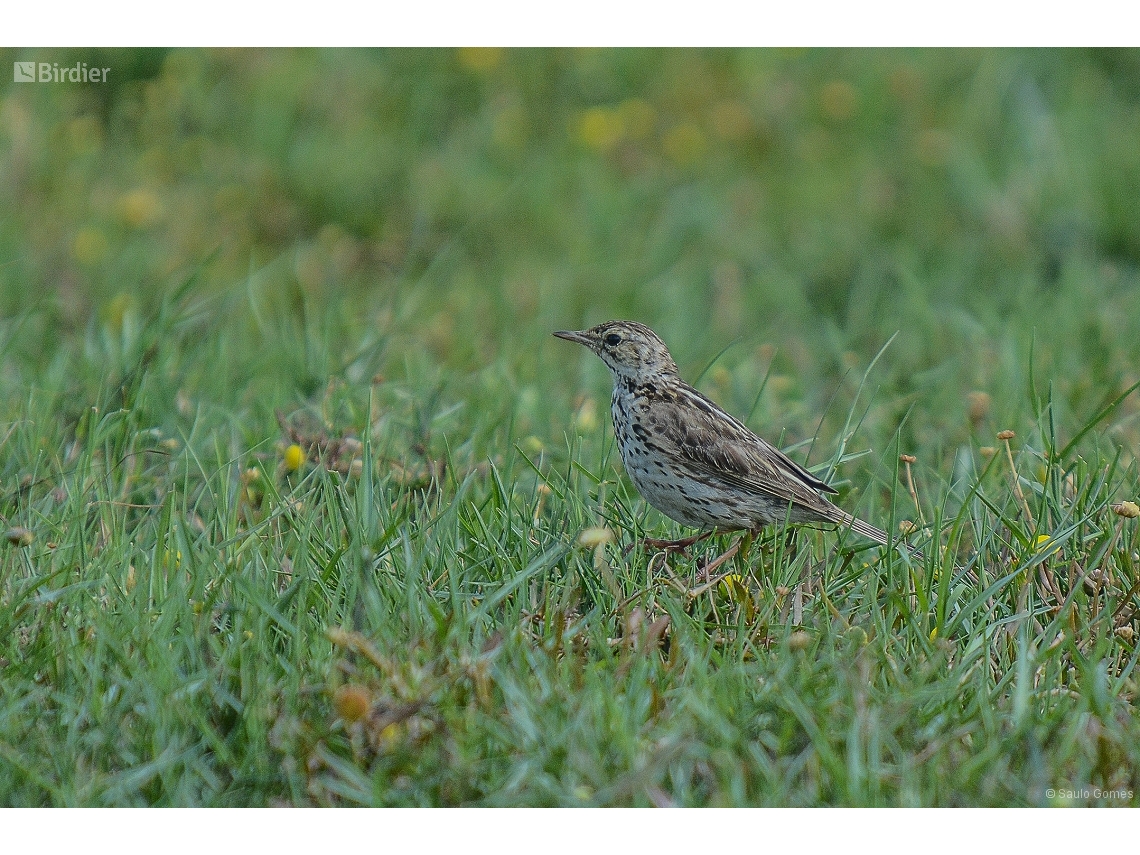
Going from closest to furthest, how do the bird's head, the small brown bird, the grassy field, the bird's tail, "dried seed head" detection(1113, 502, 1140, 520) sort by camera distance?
the grassy field, "dried seed head" detection(1113, 502, 1140, 520), the bird's tail, the small brown bird, the bird's head

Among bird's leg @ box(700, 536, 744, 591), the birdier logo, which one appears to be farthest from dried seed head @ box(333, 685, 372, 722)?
the birdier logo

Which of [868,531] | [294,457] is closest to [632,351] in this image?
[868,531]

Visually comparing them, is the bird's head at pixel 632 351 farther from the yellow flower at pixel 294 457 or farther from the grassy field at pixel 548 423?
the yellow flower at pixel 294 457

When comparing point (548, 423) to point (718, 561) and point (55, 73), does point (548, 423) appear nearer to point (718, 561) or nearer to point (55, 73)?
point (718, 561)

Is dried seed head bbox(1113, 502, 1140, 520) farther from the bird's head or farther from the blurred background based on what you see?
the blurred background

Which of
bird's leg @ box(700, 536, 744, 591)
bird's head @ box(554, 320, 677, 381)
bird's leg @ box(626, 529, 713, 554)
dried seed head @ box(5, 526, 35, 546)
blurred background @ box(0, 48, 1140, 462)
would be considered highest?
blurred background @ box(0, 48, 1140, 462)

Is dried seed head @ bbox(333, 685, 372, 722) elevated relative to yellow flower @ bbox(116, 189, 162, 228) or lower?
lower

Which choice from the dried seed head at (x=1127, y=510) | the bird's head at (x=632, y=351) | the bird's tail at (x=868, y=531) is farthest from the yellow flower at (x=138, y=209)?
the dried seed head at (x=1127, y=510)


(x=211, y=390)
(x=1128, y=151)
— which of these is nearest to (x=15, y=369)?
(x=211, y=390)
